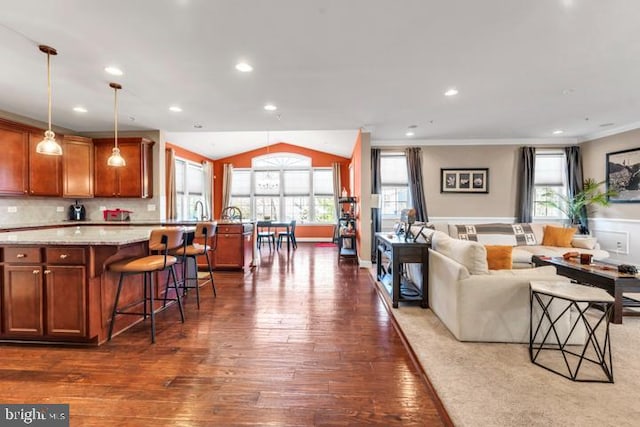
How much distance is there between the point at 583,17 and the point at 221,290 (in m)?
4.68

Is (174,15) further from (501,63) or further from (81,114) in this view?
(81,114)

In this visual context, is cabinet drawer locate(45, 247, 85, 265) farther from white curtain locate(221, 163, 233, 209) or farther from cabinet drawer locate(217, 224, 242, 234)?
white curtain locate(221, 163, 233, 209)

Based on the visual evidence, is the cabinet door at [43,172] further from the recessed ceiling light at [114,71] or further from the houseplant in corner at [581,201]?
the houseplant in corner at [581,201]

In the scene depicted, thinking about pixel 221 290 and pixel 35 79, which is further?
pixel 221 290

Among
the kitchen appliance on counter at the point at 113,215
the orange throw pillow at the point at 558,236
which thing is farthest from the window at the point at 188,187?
the orange throw pillow at the point at 558,236

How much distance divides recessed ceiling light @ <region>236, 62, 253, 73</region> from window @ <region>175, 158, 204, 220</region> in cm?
540

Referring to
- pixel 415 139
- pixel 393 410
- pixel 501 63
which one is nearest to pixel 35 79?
pixel 393 410

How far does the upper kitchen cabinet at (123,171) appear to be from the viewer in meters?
5.26

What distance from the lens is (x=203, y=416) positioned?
160cm

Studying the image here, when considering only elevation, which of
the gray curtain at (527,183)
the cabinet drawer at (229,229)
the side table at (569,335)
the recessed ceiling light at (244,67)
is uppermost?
the recessed ceiling light at (244,67)

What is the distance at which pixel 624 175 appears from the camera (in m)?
5.15

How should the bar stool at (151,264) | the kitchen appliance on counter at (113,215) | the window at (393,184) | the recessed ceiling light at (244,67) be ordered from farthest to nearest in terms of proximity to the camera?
the window at (393,184) → the kitchen appliance on counter at (113,215) → the recessed ceiling light at (244,67) → the bar stool at (151,264)

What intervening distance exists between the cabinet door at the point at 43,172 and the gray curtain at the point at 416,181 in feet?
22.2

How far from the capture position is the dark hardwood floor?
162 centimetres
